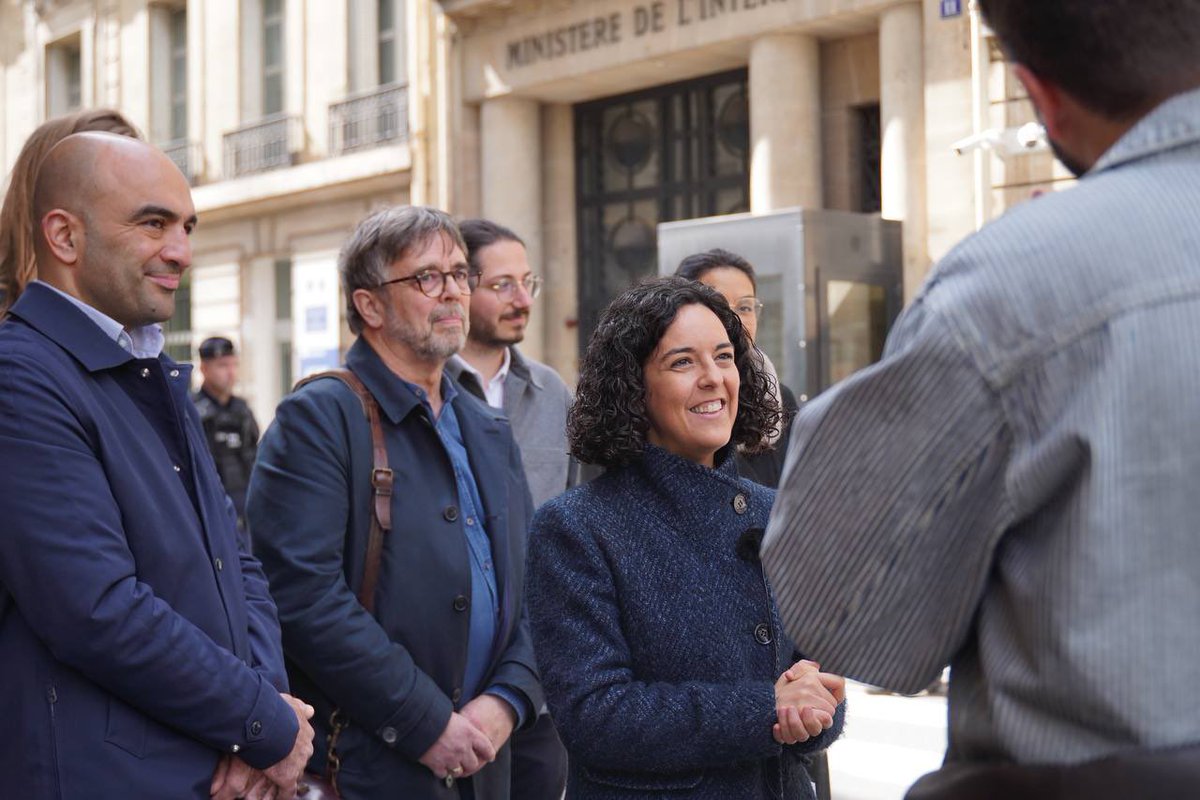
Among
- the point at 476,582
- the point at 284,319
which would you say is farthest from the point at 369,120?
the point at 476,582

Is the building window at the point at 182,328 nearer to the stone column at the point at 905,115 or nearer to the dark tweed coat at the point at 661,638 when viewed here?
the stone column at the point at 905,115

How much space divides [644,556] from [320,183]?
15623 mm

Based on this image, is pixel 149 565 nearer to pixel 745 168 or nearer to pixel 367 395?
pixel 367 395

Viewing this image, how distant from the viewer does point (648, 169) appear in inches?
→ 594

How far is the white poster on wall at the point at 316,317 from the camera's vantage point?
16.1 m

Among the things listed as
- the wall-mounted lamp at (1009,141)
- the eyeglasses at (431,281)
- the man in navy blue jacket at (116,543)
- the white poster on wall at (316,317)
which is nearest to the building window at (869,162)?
the wall-mounted lamp at (1009,141)

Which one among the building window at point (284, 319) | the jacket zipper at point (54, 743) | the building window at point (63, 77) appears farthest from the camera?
the building window at point (63, 77)

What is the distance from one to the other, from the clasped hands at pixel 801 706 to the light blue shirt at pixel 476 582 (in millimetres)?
1182

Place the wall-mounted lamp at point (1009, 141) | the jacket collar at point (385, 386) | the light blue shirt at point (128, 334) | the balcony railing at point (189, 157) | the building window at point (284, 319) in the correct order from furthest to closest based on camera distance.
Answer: the balcony railing at point (189, 157)
the building window at point (284, 319)
the wall-mounted lamp at point (1009, 141)
the jacket collar at point (385, 386)
the light blue shirt at point (128, 334)

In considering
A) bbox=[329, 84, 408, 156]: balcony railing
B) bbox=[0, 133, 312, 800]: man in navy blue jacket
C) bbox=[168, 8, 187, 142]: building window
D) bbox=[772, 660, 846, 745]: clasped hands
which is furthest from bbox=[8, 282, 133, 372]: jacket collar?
bbox=[168, 8, 187, 142]: building window

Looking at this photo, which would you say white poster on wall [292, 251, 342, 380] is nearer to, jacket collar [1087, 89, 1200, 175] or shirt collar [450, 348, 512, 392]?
shirt collar [450, 348, 512, 392]

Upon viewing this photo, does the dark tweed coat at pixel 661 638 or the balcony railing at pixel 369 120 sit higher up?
the balcony railing at pixel 369 120

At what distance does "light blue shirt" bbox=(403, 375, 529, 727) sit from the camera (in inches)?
146

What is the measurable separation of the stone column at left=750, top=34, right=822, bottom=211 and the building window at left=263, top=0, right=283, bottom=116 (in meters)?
8.67
